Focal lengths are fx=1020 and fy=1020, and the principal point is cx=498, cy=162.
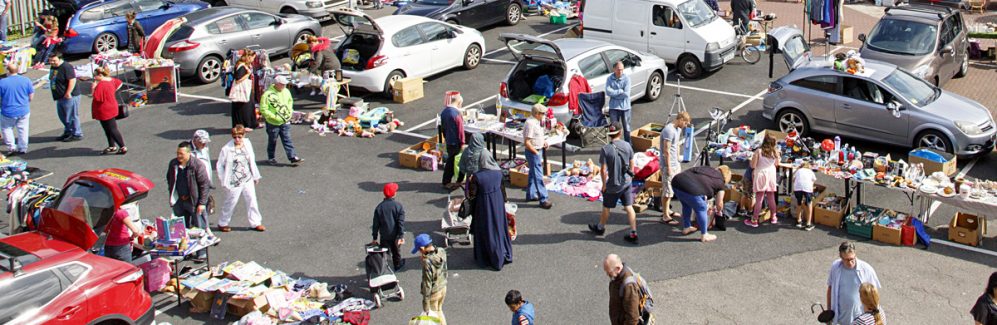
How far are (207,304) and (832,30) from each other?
15613mm

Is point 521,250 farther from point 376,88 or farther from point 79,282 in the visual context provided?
point 376,88

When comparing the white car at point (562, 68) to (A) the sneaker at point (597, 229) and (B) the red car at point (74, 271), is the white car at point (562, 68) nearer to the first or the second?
(A) the sneaker at point (597, 229)

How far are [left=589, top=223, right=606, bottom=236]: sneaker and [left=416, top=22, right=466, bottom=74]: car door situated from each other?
833 centimetres

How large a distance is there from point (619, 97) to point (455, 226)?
4.56 m

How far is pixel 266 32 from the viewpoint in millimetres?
23016

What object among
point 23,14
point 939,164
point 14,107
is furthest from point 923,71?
point 23,14

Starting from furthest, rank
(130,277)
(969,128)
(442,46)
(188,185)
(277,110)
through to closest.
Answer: (442,46) → (277,110) → (969,128) → (188,185) → (130,277)

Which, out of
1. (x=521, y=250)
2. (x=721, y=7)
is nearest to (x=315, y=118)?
(x=521, y=250)

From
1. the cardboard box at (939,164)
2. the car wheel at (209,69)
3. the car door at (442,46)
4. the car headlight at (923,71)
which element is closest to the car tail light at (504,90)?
the car door at (442,46)

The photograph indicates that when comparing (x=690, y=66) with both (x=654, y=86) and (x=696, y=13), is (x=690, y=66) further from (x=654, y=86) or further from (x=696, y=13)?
(x=654, y=86)

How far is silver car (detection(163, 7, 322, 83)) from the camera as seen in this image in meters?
21.4

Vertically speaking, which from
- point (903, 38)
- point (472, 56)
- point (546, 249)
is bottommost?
point (546, 249)

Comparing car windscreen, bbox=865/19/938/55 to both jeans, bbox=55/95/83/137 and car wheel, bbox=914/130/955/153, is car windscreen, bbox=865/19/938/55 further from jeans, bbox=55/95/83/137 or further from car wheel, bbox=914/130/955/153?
jeans, bbox=55/95/83/137

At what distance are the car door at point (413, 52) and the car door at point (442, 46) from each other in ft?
0.37
